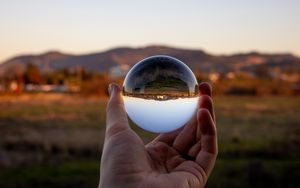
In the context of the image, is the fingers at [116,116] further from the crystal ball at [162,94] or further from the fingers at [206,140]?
the fingers at [206,140]

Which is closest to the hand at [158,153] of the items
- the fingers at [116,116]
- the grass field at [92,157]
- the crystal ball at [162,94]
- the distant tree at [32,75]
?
the fingers at [116,116]

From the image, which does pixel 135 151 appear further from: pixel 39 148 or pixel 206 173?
pixel 39 148

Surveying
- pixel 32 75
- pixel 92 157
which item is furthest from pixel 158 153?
pixel 32 75

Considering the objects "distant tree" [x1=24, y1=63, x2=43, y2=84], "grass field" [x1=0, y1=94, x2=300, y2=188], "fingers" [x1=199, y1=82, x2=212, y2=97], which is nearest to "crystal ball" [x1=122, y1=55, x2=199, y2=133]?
"fingers" [x1=199, y1=82, x2=212, y2=97]

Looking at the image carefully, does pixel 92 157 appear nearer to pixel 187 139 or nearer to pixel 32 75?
pixel 187 139

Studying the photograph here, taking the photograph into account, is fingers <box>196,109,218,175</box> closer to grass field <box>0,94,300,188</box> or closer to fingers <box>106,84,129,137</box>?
fingers <box>106,84,129,137</box>

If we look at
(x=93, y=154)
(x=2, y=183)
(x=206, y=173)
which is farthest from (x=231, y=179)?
(x=206, y=173)

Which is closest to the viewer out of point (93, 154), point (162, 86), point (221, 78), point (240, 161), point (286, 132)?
point (162, 86)
